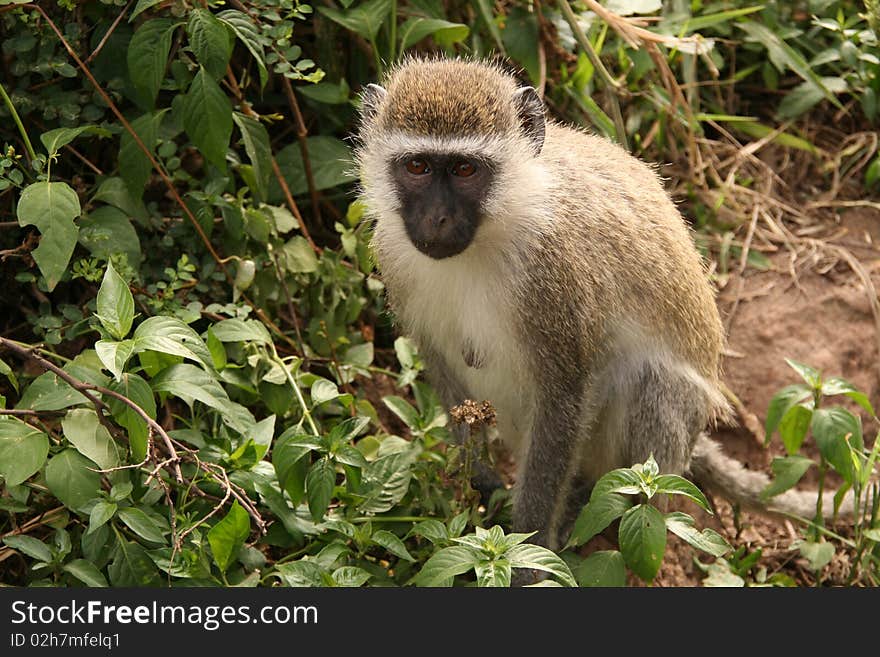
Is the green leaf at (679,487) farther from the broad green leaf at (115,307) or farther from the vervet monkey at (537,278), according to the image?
the broad green leaf at (115,307)

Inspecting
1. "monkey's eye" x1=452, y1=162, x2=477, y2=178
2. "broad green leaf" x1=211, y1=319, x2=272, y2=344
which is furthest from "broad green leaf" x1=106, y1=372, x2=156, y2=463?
"monkey's eye" x1=452, y1=162, x2=477, y2=178

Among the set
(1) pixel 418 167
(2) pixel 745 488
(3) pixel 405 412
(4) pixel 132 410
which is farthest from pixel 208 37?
(2) pixel 745 488

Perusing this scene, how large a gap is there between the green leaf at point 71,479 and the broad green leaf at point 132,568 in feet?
0.71

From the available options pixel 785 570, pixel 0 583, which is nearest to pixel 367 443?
pixel 0 583

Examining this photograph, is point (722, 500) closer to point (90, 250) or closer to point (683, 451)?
point (683, 451)

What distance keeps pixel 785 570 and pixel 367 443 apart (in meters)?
2.15

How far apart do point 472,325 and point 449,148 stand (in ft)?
2.50

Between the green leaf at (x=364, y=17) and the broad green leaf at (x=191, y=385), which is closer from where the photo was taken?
the broad green leaf at (x=191, y=385)

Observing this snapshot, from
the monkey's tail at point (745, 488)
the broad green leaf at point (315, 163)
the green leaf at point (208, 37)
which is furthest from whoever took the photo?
the broad green leaf at point (315, 163)

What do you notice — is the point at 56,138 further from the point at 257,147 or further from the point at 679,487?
the point at 679,487

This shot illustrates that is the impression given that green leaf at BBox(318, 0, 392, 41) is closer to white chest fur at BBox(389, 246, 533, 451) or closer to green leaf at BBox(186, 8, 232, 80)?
green leaf at BBox(186, 8, 232, 80)

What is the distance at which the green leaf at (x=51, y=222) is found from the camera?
3920 millimetres

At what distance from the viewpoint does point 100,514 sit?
141 inches

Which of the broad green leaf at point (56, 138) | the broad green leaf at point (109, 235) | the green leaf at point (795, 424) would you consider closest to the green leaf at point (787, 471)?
the green leaf at point (795, 424)
